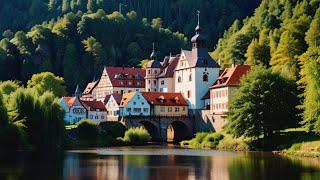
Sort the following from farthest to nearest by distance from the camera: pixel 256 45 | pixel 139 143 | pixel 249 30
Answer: pixel 249 30
pixel 256 45
pixel 139 143

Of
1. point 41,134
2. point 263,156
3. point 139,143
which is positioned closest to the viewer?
point 263,156

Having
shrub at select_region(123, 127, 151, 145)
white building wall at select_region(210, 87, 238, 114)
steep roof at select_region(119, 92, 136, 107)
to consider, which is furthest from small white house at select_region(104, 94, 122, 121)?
white building wall at select_region(210, 87, 238, 114)

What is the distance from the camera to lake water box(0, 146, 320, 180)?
52688 mm

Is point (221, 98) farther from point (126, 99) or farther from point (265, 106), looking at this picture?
point (265, 106)

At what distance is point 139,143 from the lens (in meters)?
111

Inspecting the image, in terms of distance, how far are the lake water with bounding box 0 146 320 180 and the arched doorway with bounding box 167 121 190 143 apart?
50631 millimetres

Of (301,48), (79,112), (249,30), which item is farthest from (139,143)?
(249,30)

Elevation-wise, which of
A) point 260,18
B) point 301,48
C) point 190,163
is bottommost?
point 190,163

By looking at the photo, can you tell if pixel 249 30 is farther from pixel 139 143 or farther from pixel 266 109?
pixel 266 109

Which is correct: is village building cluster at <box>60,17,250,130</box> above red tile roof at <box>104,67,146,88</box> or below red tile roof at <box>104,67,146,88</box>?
below

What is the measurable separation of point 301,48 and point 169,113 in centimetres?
2565

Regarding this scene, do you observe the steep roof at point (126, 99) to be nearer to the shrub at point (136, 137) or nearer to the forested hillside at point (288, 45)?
the shrub at point (136, 137)

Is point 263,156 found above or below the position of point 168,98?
below

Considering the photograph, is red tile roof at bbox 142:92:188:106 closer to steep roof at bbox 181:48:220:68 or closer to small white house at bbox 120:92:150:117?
small white house at bbox 120:92:150:117
